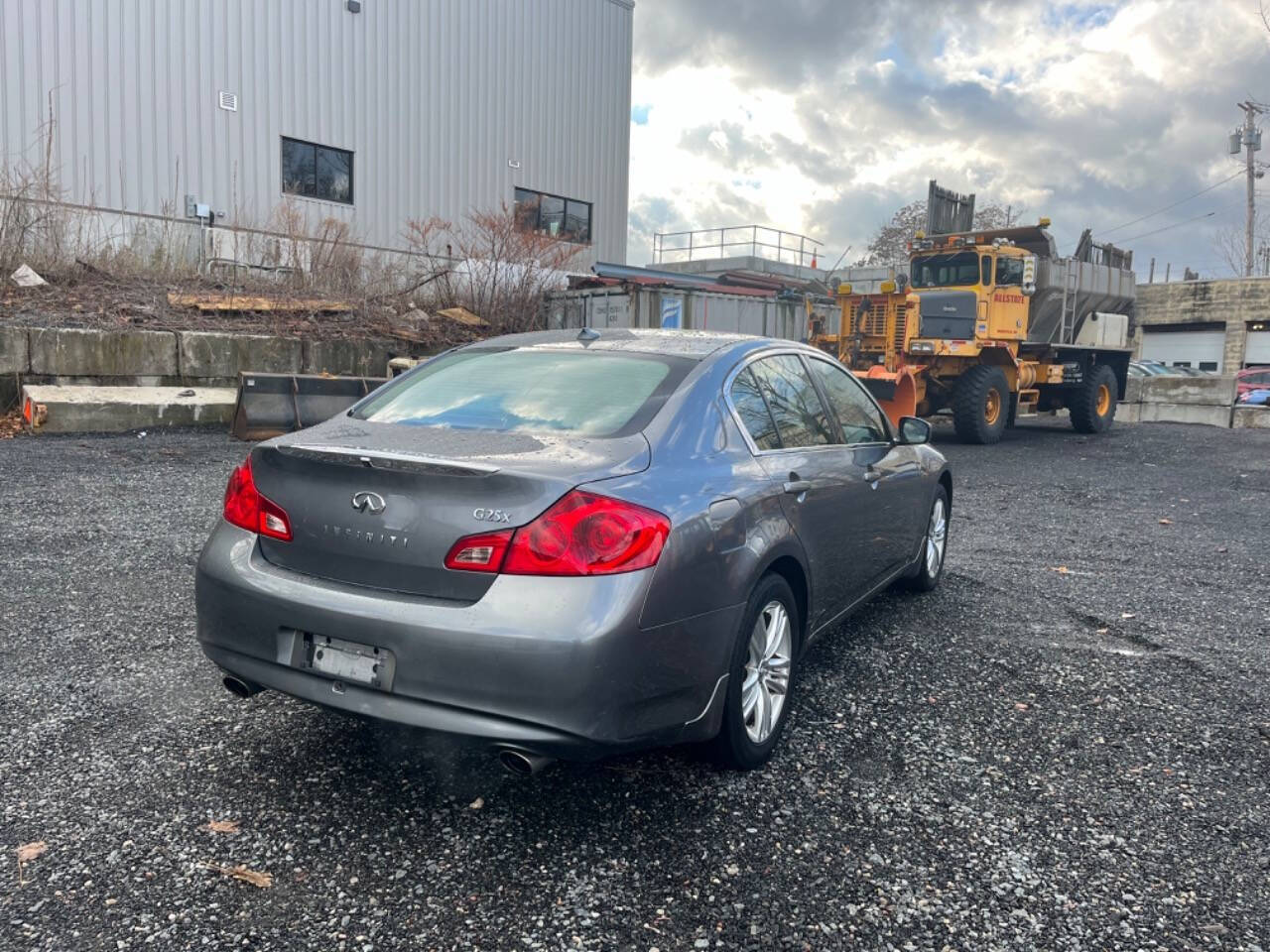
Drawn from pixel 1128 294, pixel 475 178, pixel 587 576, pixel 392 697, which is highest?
pixel 475 178

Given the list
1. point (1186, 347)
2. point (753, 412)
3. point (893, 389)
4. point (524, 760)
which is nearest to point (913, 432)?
point (753, 412)

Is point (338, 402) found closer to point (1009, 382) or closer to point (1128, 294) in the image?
point (1009, 382)

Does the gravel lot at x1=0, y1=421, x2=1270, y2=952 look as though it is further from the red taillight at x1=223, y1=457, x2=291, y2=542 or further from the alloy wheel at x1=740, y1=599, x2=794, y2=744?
the red taillight at x1=223, y1=457, x2=291, y2=542

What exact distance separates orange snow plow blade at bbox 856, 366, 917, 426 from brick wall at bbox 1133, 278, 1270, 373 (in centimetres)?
2714

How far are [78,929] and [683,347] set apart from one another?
2.66m

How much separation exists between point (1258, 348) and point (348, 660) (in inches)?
1638

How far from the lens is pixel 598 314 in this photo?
17516 millimetres

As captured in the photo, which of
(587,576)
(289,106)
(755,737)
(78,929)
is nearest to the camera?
(78,929)

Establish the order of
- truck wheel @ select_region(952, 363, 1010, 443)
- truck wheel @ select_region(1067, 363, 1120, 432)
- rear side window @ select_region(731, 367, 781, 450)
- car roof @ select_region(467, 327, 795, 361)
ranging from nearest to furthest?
rear side window @ select_region(731, 367, 781, 450) < car roof @ select_region(467, 327, 795, 361) < truck wheel @ select_region(952, 363, 1010, 443) < truck wheel @ select_region(1067, 363, 1120, 432)

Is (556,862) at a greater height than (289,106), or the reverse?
(289,106)

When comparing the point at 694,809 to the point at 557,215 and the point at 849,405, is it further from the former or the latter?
the point at 557,215

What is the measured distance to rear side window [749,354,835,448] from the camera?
3793 mm

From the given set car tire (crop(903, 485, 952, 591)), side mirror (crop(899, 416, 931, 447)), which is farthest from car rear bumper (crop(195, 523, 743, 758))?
car tire (crop(903, 485, 952, 591))

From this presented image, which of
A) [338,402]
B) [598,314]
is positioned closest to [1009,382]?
[598,314]
